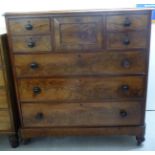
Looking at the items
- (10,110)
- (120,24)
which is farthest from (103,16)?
(10,110)

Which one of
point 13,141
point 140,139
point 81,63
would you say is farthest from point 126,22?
point 13,141

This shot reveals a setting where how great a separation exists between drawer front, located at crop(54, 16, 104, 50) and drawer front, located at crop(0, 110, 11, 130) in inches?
26.9

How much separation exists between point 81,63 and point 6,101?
0.66 meters

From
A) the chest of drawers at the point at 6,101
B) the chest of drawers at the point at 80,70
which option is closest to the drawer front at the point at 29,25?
the chest of drawers at the point at 80,70

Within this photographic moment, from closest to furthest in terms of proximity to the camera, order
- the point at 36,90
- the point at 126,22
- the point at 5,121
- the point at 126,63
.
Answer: the point at 126,22, the point at 126,63, the point at 36,90, the point at 5,121

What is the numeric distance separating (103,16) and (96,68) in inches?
14.3

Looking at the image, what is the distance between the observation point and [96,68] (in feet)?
5.20

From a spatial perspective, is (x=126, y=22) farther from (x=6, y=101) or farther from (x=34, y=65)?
(x=6, y=101)

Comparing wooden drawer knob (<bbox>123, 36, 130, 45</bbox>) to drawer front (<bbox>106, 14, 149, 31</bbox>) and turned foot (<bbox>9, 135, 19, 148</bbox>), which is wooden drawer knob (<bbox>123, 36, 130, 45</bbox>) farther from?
turned foot (<bbox>9, 135, 19, 148</bbox>)

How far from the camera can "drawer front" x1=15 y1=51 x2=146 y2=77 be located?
5.10 ft

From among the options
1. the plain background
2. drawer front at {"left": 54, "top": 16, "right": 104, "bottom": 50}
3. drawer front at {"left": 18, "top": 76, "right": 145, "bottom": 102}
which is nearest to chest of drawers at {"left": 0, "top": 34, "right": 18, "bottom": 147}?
drawer front at {"left": 18, "top": 76, "right": 145, "bottom": 102}

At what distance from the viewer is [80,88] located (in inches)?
64.6
